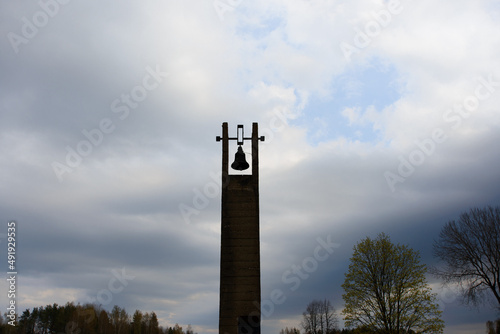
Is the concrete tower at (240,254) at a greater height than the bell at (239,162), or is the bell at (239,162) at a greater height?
the bell at (239,162)

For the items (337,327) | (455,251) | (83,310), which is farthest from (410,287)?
(83,310)

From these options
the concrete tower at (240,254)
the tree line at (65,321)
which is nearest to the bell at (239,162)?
the concrete tower at (240,254)

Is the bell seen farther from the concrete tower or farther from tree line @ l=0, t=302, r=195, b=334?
tree line @ l=0, t=302, r=195, b=334

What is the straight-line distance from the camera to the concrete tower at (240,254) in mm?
19016

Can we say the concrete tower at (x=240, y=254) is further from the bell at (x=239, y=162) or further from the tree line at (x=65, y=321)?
the tree line at (x=65, y=321)

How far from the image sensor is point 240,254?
1992 centimetres

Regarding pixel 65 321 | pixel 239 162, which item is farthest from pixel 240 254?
pixel 65 321

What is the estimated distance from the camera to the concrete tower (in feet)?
62.4

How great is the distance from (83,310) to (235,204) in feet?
275

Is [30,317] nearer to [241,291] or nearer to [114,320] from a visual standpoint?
[114,320]

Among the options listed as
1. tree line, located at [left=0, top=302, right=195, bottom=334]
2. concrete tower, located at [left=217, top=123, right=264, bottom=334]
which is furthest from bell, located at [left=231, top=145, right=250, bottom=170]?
tree line, located at [left=0, top=302, right=195, bottom=334]

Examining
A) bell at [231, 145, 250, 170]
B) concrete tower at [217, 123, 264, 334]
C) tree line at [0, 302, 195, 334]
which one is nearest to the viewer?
concrete tower at [217, 123, 264, 334]

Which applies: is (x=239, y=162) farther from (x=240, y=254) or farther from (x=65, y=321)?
(x=65, y=321)

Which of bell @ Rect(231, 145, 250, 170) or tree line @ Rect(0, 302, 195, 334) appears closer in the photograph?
bell @ Rect(231, 145, 250, 170)
